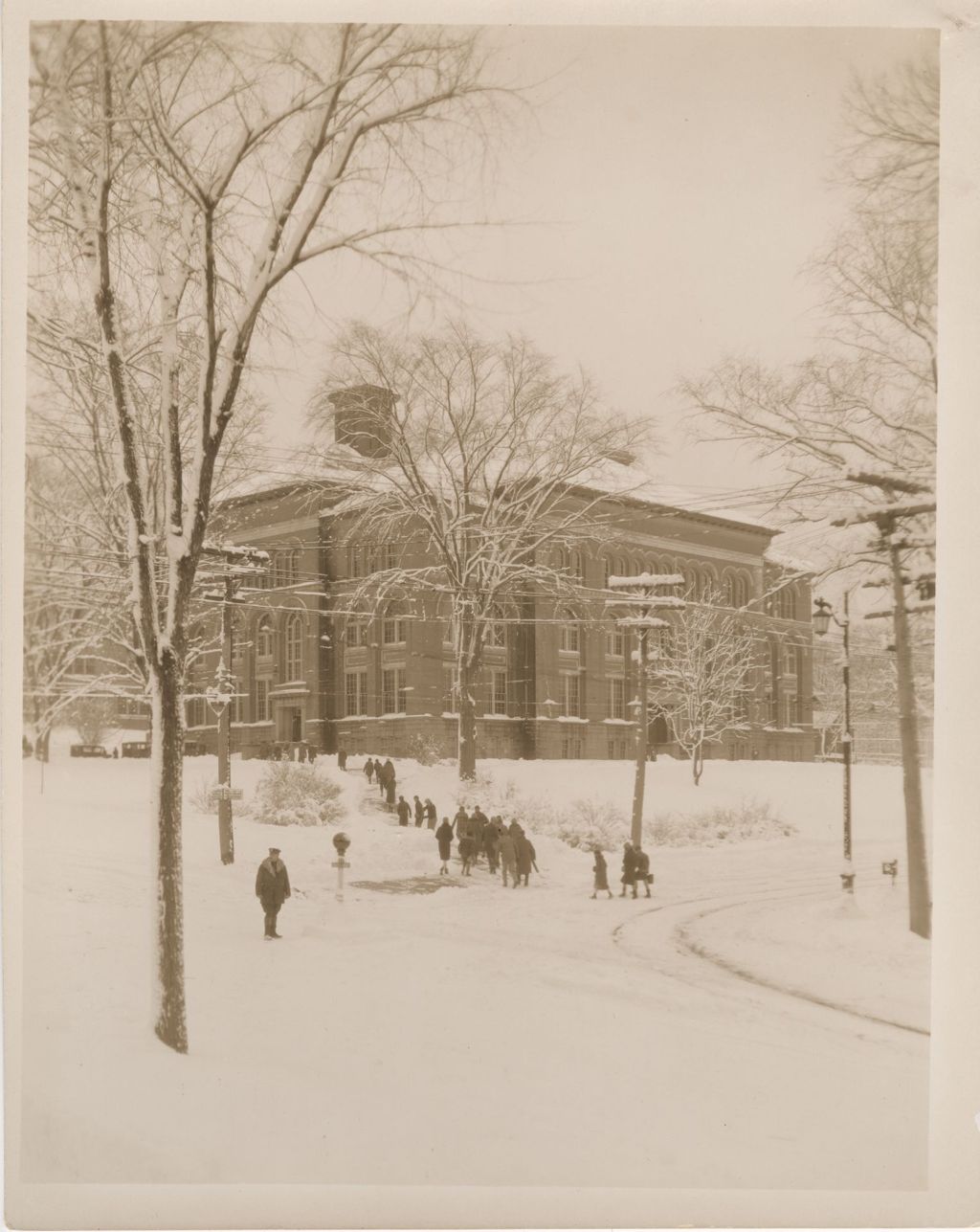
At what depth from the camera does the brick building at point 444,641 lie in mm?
4859

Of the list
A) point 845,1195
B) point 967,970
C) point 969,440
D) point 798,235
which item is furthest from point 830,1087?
point 798,235

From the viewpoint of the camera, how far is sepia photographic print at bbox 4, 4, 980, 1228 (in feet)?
14.8

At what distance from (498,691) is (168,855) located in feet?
5.55

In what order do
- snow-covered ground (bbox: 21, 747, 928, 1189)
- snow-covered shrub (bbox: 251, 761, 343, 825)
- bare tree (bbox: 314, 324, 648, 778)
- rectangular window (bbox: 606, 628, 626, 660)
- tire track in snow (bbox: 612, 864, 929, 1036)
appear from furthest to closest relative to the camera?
1. rectangular window (bbox: 606, 628, 626, 660)
2. bare tree (bbox: 314, 324, 648, 778)
3. snow-covered shrub (bbox: 251, 761, 343, 825)
4. tire track in snow (bbox: 612, 864, 929, 1036)
5. snow-covered ground (bbox: 21, 747, 928, 1189)

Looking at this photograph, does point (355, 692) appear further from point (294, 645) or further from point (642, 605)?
point (642, 605)

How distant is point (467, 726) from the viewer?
495 centimetres

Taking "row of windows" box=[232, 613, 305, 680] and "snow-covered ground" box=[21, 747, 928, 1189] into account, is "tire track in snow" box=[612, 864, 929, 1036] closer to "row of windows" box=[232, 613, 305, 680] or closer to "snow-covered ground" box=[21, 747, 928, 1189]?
"snow-covered ground" box=[21, 747, 928, 1189]

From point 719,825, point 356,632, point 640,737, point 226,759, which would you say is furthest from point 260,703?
point 719,825

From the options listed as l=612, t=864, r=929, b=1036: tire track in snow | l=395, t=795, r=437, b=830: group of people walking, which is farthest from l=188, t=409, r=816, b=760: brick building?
l=612, t=864, r=929, b=1036: tire track in snow

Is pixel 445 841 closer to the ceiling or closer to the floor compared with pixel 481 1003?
closer to the ceiling

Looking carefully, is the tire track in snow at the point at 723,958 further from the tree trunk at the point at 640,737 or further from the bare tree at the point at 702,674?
the bare tree at the point at 702,674

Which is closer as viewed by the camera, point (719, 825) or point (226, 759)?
point (226, 759)

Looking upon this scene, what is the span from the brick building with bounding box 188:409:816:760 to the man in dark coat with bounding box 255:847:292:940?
52 cm

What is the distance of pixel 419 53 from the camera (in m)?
4.76
